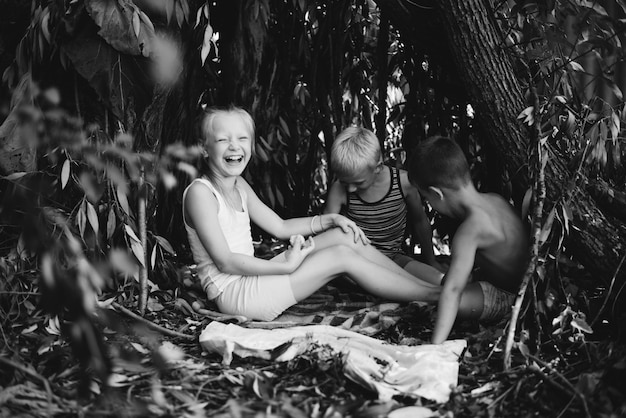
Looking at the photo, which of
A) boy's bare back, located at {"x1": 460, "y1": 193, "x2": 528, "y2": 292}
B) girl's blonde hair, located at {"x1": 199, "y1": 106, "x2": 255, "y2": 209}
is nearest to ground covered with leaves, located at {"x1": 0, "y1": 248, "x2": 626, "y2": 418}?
boy's bare back, located at {"x1": 460, "y1": 193, "x2": 528, "y2": 292}

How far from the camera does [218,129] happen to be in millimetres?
2939

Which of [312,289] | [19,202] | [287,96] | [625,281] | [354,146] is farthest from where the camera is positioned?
[287,96]

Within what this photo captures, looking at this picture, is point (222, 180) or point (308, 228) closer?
point (222, 180)

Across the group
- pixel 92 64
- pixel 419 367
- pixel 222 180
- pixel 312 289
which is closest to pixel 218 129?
pixel 222 180

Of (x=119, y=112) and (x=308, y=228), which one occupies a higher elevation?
(x=119, y=112)

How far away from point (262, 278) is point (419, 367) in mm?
871

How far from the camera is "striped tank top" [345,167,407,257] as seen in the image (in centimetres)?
338

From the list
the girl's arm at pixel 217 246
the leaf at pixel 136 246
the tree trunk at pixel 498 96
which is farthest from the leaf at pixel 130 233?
the tree trunk at pixel 498 96

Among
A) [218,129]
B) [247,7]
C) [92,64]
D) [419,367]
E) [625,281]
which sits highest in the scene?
[247,7]

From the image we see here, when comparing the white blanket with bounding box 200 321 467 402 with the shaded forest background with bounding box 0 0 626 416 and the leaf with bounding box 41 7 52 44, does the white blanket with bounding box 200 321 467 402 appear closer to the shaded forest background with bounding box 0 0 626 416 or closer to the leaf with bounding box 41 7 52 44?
the shaded forest background with bounding box 0 0 626 416

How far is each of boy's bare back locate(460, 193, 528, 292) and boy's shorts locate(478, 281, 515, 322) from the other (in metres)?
0.10

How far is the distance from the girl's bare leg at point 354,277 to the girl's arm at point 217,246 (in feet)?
0.20

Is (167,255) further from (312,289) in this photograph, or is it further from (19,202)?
(19,202)

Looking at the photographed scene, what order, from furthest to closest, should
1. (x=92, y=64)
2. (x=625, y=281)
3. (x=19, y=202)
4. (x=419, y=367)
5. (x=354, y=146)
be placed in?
(x=354, y=146) < (x=92, y=64) < (x=625, y=281) < (x=419, y=367) < (x=19, y=202)
